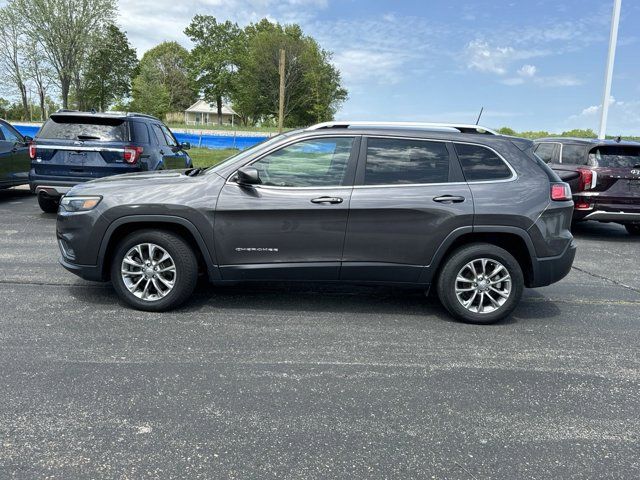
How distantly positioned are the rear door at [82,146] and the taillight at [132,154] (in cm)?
7

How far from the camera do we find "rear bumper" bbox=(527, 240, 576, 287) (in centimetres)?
465

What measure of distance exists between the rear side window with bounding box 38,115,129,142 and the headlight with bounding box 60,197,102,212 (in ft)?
12.9

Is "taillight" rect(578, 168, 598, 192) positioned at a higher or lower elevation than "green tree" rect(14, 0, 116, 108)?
lower

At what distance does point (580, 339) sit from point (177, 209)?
3.74 metres

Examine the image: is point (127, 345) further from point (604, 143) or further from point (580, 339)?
point (604, 143)

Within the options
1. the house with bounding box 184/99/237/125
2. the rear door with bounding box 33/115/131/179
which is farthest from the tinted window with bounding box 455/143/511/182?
the house with bounding box 184/99/237/125

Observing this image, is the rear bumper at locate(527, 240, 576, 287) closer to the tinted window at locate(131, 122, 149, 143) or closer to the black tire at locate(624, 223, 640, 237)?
the tinted window at locate(131, 122, 149, 143)

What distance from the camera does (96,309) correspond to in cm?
472

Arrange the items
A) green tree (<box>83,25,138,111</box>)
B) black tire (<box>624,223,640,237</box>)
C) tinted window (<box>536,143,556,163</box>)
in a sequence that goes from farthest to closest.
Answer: green tree (<box>83,25,138,111</box>)
black tire (<box>624,223,640,237</box>)
tinted window (<box>536,143,556,163</box>)

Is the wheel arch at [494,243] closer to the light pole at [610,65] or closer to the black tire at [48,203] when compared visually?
the black tire at [48,203]

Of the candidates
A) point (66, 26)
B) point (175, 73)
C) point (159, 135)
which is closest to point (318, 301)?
point (159, 135)

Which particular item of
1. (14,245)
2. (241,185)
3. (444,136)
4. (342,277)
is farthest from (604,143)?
(14,245)

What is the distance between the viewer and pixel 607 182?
877 centimetres

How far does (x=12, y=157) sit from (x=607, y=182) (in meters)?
11.5
